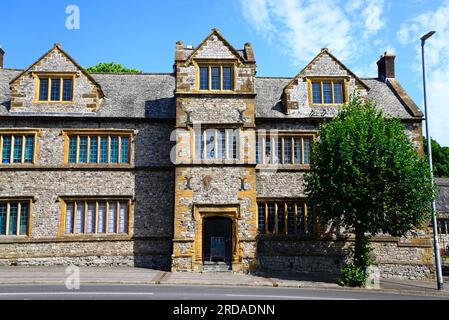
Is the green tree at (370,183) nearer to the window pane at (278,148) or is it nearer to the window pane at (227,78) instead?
the window pane at (278,148)

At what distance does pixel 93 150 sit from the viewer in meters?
24.2

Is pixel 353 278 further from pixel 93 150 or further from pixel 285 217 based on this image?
pixel 93 150

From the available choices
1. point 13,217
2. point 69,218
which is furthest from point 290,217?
point 13,217

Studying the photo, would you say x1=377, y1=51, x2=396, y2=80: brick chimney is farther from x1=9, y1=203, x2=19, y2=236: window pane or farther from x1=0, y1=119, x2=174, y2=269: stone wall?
x1=9, y1=203, x2=19, y2=236: window pane

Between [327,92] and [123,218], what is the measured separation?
1505 cm

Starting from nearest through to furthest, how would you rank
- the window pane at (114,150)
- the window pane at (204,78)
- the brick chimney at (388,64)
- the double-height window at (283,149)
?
the window pane at (204,78) → the window pane at (114,150) → the double-height window at (283,149) → the brick chimney at (388,64)

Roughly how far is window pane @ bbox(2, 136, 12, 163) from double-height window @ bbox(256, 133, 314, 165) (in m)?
15.0

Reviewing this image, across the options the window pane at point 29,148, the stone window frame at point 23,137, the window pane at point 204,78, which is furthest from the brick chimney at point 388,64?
the window pane at point 29,148

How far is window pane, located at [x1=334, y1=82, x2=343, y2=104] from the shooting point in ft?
83.7

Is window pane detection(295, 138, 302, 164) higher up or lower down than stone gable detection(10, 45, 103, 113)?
lower down

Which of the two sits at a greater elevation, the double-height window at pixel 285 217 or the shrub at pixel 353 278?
the double-height window at pixel 285 217

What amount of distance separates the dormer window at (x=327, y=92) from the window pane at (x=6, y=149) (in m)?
18.8

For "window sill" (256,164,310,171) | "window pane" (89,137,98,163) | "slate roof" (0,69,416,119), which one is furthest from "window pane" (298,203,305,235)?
"window pane" (89,137,98,163)

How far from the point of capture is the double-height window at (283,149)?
24719 millimetres
